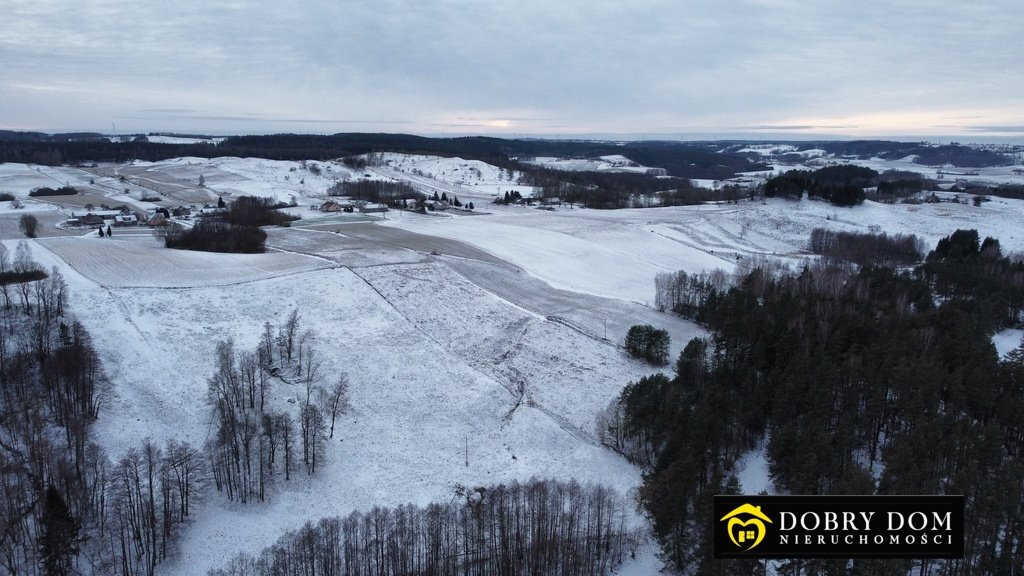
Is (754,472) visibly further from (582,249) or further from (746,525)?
(582,249)

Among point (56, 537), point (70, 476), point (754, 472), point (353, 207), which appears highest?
point (353, 207)

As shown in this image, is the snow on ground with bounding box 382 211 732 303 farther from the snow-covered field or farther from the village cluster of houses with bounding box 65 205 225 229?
the village cluster of houses with bounding box 65 205 225 229

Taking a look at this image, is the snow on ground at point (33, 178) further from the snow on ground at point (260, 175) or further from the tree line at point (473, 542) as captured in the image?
the tree line at point (473, 542)

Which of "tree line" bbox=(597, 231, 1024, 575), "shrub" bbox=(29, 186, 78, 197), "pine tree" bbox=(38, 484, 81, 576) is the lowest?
"pine tree" bbox=(38, 484, 81, 576)

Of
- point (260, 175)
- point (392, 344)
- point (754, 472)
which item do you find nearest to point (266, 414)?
point (392, 344)

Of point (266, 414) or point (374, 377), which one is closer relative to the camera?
point (266, 414)

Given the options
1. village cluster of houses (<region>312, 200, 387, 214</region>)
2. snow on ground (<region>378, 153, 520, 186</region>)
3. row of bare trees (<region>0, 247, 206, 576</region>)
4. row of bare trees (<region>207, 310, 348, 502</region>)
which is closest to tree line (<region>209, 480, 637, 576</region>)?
row of bare trees (<region>0, 247, 206, 576</region>)

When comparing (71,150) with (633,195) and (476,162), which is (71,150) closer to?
(476,162)
